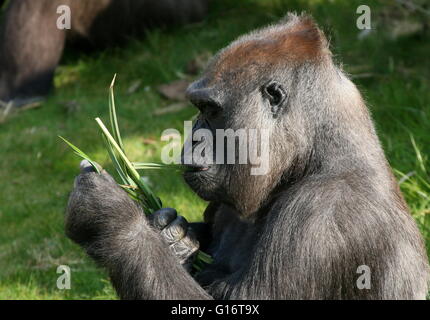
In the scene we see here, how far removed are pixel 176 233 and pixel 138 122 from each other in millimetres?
4330

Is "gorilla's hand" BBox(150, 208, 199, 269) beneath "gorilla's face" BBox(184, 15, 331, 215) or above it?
beneath

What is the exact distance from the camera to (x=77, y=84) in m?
9.52

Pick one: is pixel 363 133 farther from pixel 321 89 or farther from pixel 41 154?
pixel 41 154

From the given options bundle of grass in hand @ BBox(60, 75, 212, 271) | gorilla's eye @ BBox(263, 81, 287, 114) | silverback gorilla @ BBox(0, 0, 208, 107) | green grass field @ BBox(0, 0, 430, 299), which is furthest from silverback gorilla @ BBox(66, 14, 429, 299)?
silverback gorilla @ BBox(0, 0, 208, 107)

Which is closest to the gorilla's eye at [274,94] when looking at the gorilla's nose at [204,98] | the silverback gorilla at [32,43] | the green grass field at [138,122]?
the gorilla's nose at [204,98]

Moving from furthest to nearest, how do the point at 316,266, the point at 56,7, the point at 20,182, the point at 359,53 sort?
the point at 56,7 < the point at 359,53 < the point at 20,182 < the point at 316,266

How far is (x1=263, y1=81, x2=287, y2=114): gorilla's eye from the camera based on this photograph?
12.8 ft

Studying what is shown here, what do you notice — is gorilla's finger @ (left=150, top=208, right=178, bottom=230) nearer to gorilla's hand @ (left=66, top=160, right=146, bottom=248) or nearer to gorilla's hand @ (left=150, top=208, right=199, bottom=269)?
gorilla's hand @ (left=150, top=208, right=199, bottom=269)

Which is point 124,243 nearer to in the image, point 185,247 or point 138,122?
point 185,247

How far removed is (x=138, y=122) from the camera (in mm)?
8359

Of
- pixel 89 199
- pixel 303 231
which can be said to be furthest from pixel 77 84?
pixel 303 231

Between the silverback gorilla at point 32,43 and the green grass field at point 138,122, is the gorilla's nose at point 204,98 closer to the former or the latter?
the green grass field at point 138,122

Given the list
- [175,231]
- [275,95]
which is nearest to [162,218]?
[175,231]
